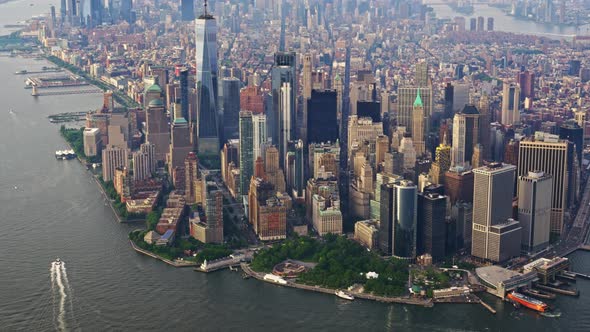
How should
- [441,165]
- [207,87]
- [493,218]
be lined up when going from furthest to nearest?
[207,87], [441,165], [493,218]

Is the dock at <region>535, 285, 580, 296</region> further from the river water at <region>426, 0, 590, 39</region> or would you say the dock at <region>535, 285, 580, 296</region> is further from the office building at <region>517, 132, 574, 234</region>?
the river water at <region>426, 0, 590, 39</region>

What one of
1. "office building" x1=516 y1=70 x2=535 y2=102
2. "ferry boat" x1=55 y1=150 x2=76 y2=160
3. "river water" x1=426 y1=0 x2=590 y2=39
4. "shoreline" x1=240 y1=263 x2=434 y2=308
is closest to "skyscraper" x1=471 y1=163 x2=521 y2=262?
"shoreline" x1=240 y1=263 x2=434 y2=308

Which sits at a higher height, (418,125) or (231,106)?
(231,106)

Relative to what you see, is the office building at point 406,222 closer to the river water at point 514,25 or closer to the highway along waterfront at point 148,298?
the highway along waterfront at point 148,298

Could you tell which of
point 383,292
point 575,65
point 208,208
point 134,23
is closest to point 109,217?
point 208,208

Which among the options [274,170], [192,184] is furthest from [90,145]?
[274,170]

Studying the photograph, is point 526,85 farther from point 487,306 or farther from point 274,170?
point 487,306

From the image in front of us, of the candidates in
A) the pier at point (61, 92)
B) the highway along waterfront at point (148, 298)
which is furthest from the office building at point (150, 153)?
the pier at point (61, 92)

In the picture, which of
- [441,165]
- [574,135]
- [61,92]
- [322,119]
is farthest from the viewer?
[61,92]
